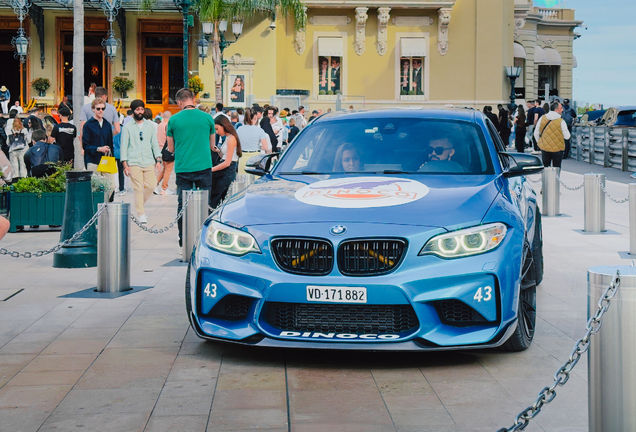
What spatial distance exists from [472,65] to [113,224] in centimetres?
3799

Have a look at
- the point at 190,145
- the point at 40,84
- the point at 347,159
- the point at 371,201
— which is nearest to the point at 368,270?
the point at 371,201

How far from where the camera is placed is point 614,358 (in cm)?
325

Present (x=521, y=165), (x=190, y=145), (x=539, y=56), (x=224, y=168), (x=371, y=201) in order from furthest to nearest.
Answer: (x=539, y=56), (x=224, y=168), (x=190, y=145), (x=521, y=165), (x=371, y=201)

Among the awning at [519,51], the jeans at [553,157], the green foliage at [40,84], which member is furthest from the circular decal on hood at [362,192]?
the awning at [519,51]

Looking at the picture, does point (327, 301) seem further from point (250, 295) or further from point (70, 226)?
point (70, 226)

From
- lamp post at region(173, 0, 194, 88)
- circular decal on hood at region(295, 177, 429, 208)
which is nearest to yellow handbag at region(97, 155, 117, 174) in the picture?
circular decal on hood at region(295, 177, 429, 208)

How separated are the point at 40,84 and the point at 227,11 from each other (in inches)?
318

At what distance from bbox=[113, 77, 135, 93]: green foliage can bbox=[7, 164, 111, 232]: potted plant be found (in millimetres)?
23767

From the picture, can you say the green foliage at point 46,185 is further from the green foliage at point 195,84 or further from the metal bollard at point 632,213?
the green foliage at point 195,84

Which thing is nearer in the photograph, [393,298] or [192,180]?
[393,298]

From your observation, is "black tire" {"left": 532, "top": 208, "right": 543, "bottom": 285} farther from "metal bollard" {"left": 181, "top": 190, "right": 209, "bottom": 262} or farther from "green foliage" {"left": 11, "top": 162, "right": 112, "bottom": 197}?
"green foliage" {"left": 11, "top": 162, "right": 112, "bottom": 197}

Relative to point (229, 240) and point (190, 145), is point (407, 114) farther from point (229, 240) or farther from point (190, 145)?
point (190, 145)

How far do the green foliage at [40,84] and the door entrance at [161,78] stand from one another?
4038 millimetres

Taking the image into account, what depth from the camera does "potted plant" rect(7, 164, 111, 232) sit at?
13102 millimetres
